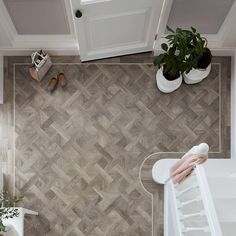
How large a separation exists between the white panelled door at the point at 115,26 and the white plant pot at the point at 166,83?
0.32m

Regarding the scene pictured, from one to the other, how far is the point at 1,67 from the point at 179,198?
7.74ft

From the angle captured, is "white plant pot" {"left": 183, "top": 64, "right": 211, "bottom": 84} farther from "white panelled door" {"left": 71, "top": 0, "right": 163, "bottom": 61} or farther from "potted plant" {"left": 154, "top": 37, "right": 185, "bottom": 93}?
"white panelled door" {"left": 71, "top": 0, "right": 163, "bottom": 61}

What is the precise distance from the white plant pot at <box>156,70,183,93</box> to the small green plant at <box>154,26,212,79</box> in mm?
259

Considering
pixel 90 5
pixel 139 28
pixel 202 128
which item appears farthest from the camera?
pixel 202 128

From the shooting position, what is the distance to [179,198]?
10.9ft

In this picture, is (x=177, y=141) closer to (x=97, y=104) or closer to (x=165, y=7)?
(x=97, y=104)

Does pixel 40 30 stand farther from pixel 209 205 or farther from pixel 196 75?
pixel 209 205

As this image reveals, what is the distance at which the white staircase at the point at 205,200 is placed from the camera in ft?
8.79

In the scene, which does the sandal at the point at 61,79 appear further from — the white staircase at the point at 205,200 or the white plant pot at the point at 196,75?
the white staircase at the point at 205,200

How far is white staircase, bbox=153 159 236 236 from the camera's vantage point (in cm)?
268

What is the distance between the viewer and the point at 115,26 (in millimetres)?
3629

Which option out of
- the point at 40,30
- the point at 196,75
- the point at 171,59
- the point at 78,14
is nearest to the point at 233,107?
the point at 196,75

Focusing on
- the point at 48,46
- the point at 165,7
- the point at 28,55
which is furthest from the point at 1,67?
the point at 165,7

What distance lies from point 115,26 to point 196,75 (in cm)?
102
